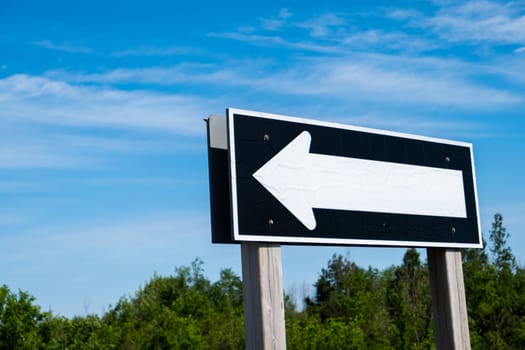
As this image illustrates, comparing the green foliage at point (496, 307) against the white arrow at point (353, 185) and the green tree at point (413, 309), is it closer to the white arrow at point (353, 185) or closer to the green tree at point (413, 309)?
the green tree at point (413, 309)

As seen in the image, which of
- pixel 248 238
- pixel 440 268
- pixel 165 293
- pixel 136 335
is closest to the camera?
pixel 248 238

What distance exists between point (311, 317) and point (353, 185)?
3624cm

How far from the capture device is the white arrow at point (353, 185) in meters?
4.98

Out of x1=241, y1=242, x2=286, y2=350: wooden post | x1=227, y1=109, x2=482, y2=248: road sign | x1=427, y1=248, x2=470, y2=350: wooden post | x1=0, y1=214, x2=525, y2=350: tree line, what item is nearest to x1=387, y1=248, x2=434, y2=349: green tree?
x1=0, y1=214, x2=525, y2=350: tree line

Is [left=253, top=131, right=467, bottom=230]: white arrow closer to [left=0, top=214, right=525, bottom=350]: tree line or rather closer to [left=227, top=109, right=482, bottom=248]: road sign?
[left=227, top=109, right=482, bottom=248]: road sign

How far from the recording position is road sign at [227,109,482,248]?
4.80 meters

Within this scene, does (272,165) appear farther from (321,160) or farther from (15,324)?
(15,324)

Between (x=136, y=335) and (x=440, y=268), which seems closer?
(x=440, y=268)

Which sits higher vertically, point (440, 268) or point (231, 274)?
point (231, 274)

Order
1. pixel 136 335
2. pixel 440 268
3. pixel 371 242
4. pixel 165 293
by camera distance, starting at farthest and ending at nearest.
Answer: pixel 165 293 < pixel 136 335 < pixel 440 268 < pixel 371 242

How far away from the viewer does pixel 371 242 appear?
5469 millimetres

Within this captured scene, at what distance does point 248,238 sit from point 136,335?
36003mm

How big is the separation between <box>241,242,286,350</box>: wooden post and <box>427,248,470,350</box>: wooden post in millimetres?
2116

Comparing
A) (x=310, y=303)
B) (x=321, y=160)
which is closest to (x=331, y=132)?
(x=321, y=160)
